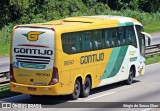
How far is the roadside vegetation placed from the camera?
168 ft

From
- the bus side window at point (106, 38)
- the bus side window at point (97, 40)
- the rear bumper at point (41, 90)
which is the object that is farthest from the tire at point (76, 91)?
the bus side window at point (106, 38)

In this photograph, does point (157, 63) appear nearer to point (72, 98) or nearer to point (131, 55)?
point (131, 55)

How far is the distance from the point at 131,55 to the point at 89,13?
33463mm

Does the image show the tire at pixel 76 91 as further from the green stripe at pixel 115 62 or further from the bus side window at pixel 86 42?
the green stripe at pixel 115 62

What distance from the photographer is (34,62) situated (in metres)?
21.0

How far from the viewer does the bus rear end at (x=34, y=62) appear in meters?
20.8

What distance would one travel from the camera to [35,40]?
20922 mm

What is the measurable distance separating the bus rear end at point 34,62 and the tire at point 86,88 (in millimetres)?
1870

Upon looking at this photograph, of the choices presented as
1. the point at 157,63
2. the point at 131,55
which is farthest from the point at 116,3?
the point at 131,55

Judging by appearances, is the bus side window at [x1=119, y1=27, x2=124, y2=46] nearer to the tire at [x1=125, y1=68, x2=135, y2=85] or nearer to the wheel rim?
the tire at [x1=125, y1=68, x2=135, y2=85]

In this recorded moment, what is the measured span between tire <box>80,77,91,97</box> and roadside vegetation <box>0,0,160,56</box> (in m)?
18.6

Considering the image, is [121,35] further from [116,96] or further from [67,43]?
[67,43]

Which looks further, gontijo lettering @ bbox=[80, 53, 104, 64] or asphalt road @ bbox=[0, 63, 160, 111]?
gontijo lettering @ bbox=[80, 53, 104, 64]

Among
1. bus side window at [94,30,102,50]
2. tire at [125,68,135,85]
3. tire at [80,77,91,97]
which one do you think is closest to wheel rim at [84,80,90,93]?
tire at [80,77,91,97]
